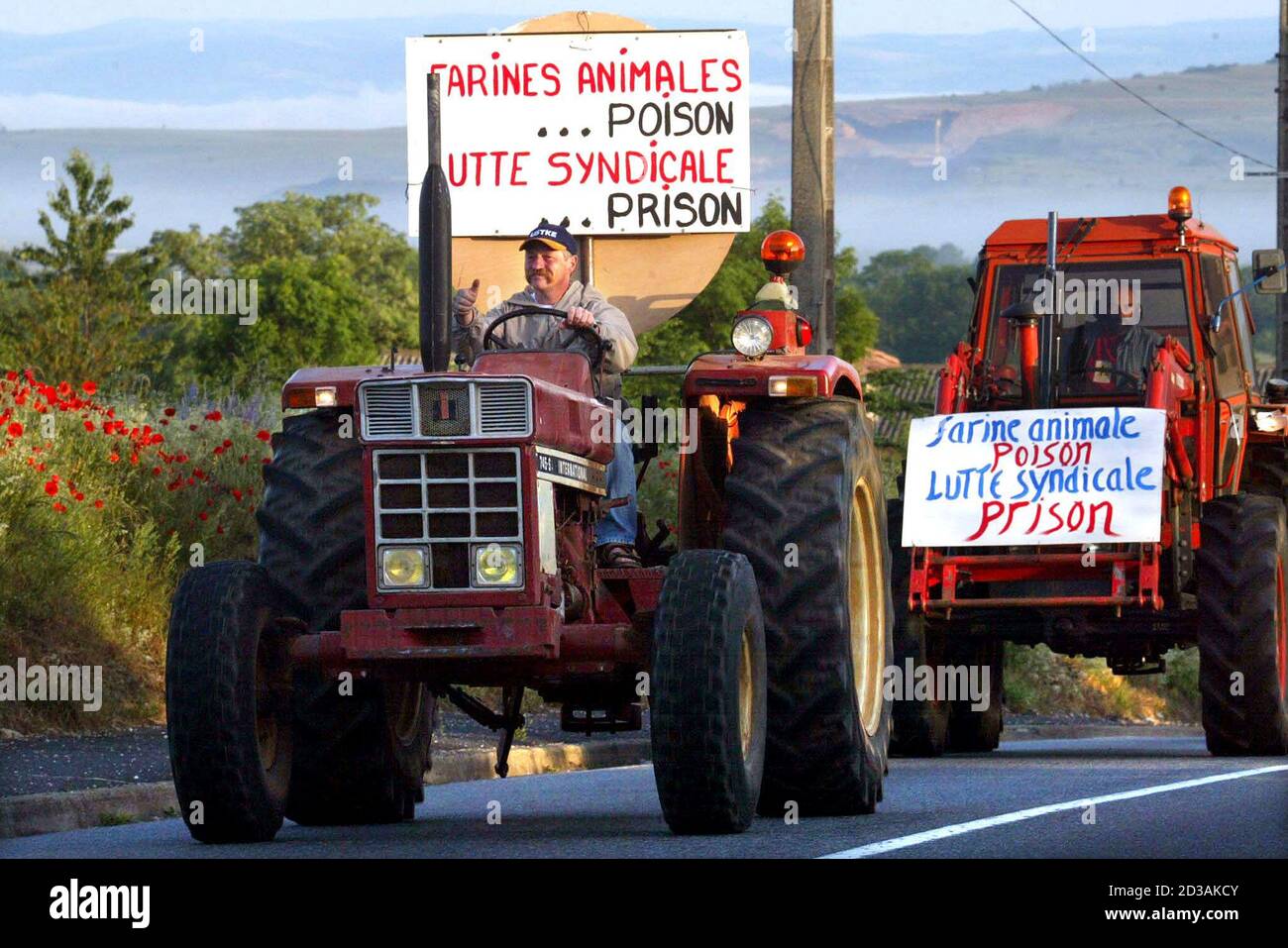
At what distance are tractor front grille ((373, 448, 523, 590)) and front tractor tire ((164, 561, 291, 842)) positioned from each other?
1.93ft

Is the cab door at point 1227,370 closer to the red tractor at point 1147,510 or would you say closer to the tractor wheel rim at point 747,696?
the red tractor at point 1147,510

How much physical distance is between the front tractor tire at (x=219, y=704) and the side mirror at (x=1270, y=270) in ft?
32.2

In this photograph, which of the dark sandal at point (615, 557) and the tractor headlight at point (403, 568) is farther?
the dark sandal at point (615, 557)

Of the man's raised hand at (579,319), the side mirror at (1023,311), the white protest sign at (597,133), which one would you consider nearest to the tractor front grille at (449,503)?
the man's raised hand at (579,319)

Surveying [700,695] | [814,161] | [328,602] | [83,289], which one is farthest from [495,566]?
[83,289]

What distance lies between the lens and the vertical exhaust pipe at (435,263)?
9383 millimetres

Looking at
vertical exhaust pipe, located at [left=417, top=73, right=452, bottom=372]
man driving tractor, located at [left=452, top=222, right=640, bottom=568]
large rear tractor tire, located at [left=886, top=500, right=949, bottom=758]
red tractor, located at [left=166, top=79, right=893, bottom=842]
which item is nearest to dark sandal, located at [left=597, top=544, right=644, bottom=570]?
man driving tractor, located at [left=452, top=222, right=640, bottom=568]

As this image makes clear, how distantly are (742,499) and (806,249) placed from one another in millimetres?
7773

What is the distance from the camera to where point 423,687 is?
1152 cm

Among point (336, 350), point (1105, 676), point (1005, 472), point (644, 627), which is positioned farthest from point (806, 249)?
point (336, 350)

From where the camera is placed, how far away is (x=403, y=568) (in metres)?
9.60

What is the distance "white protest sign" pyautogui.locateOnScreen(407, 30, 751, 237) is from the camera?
18438mm

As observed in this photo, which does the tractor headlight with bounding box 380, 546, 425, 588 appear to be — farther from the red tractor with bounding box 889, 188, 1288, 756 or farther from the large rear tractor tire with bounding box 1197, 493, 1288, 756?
the large rear tractor tire with bounding box 1197, 493, 1288, 756
